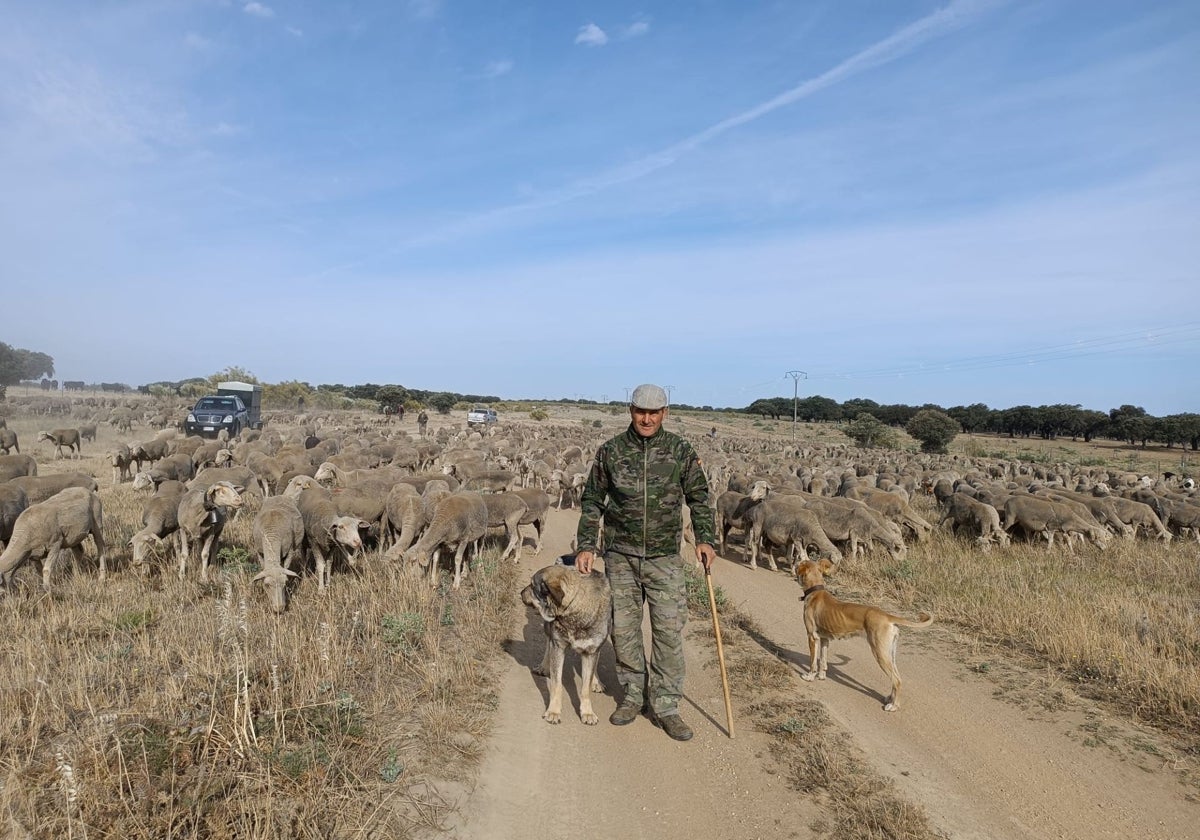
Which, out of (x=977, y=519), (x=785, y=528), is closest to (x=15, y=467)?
(x=785, y=528)

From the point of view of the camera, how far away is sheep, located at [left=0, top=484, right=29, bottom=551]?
35.6 feet

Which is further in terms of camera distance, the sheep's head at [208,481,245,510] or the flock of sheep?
the sheep's head at [208,481,245,510]

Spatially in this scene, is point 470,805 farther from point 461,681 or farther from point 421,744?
point 461,681

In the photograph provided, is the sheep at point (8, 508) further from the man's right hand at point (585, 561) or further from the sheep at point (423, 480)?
the man's right hand at point (585, 561)

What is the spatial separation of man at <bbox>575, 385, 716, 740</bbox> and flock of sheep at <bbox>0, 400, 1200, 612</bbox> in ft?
15.9

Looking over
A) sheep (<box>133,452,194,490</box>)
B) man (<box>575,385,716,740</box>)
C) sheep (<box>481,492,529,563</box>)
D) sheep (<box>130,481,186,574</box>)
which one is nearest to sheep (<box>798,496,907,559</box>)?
sheep (<box>481,492,529,563</box>)

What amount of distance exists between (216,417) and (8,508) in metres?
23.3

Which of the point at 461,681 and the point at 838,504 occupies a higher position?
the point at 838,504

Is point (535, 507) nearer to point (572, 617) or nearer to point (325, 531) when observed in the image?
point (325, 531)

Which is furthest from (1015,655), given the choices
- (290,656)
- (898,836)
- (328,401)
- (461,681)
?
(328,401)

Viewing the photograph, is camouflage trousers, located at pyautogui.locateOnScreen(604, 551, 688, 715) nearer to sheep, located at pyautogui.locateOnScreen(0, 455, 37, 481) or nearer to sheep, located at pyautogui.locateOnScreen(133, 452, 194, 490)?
sheep, located at pyautogui.locateOnScreen(133, 452, 194, 490)

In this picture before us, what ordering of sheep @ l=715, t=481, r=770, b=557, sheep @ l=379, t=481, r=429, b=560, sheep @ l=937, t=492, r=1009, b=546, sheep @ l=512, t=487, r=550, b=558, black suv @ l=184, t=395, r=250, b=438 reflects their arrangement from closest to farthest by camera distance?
1. sheep @ l=379, t=481, r=429, b=560
2. sheep @ l=512, t=487, r=550, b=558
3. sheep @ l=937, t=492, r=1009, b=546
4. sheep @ l=715, t=481, r=770, b=557
5. black suv @ l=184, t=395, r=250, b=438

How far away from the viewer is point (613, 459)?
621cm

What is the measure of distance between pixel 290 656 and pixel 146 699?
1260 mm
